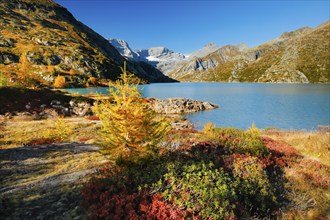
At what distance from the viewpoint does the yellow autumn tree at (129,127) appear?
959 centimetres

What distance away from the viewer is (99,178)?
8.98 metres

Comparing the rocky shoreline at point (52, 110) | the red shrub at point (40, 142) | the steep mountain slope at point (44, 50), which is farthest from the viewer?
the steep mountain slope at point (44, 50)

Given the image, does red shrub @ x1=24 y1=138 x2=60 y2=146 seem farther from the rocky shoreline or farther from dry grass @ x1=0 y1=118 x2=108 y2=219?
the rocky shoreline

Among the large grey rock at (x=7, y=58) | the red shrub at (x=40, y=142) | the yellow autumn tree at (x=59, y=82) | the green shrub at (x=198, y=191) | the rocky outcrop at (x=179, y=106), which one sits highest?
the large grey rock at (x=7, y=58)

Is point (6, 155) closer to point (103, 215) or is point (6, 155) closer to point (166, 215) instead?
point (103, 215)

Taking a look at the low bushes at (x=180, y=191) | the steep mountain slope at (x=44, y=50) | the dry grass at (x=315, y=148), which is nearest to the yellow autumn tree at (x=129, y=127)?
the low bushes at (x=180, y=191)

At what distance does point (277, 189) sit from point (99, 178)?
8.51 metres

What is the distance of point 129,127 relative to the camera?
31.7 ft

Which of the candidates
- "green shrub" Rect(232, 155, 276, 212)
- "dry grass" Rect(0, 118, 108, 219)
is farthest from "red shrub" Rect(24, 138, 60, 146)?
"green shrub" Rect(232, 155, 276, 212)

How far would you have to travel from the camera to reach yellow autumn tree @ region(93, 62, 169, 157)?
9586 millimetres

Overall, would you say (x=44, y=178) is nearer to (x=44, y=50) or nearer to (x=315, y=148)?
(x=315, y=148)

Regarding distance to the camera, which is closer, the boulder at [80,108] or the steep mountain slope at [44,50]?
the boulder at [80,108]

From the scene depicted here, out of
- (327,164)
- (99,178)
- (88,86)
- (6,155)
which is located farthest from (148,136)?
(88,86)

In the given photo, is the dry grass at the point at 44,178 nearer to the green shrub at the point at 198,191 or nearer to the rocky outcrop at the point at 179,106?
the green shrub at the point at 198,191
